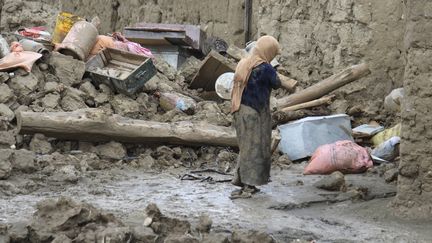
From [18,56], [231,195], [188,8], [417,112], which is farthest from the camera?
[188,8]

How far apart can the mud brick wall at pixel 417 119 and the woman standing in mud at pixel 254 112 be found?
4.45 ft

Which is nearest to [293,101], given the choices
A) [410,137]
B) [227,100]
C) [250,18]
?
[227,100]

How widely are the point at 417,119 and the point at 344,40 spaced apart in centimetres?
448

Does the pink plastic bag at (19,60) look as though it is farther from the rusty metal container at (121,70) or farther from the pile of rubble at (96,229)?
the pile of rubble at (96,229)

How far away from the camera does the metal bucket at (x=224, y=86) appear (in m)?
10.2

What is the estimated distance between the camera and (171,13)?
13273 mm

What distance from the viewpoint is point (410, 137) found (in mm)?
5902

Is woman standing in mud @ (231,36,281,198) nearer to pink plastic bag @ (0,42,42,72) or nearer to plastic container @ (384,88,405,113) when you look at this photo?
plastic container @ (384,88,405,113)

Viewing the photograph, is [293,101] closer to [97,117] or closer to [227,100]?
[227,100]

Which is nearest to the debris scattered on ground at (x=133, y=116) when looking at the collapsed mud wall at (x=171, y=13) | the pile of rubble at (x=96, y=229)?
the collapsed mud wall at (x=171, y=13)

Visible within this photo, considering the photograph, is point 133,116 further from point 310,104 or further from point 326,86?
point 326,86

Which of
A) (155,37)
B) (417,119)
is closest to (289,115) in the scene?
(155,37)

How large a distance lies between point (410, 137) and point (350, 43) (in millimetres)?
4411

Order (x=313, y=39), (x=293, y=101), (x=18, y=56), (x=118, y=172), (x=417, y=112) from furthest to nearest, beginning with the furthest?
(x=313, y=39) → (x=293, y=101) → (x=18, y=56) → (x=118, y=172) → (x=417, y=112)
